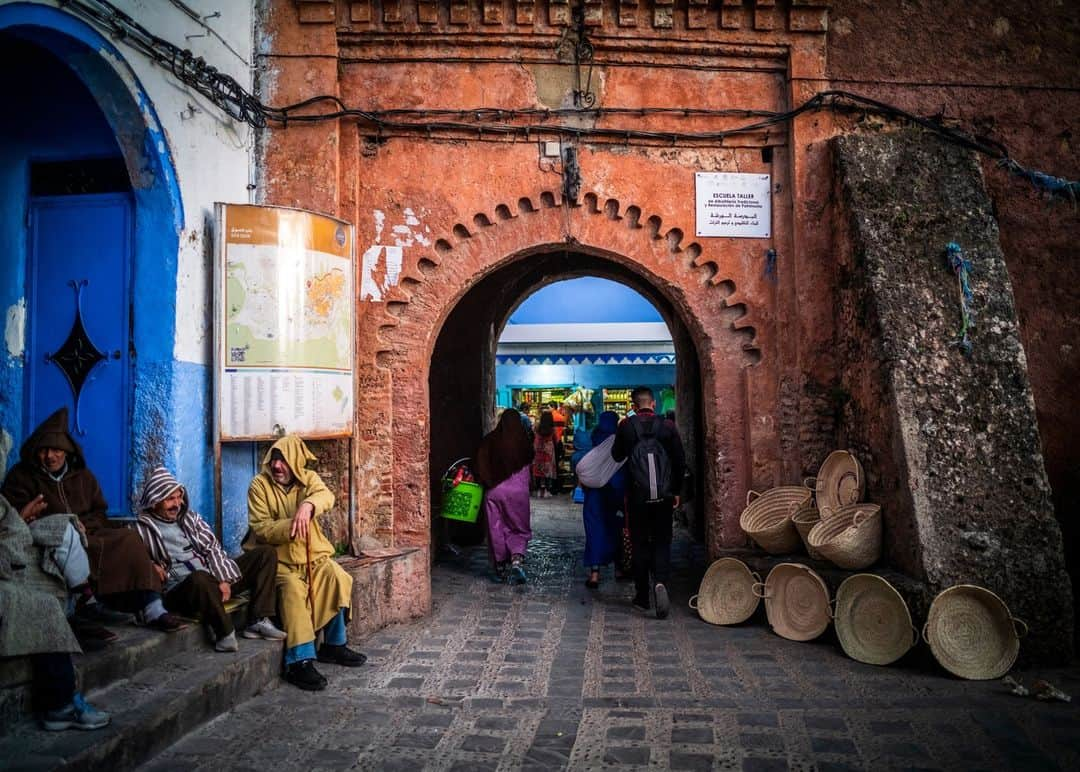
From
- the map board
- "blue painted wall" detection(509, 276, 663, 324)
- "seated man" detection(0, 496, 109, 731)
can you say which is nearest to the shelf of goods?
"blue painted wall" detection(509, 276, 663, 324)

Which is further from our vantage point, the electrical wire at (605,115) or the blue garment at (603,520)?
the blue garment at (603,520)

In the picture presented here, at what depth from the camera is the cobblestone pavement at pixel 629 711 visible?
343 centimetres

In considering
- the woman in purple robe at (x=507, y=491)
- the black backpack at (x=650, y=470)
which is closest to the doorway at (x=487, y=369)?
the woman in purple robe at (x=507, y=491)

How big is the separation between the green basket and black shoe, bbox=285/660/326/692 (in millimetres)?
3127

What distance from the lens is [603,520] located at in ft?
22.6

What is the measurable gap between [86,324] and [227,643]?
2.28 metres

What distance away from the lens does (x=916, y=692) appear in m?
4.20

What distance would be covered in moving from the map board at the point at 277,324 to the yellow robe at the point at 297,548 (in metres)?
0.53

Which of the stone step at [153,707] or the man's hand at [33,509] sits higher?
the man's hand at [33,509]

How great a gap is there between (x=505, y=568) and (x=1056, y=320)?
506 centimetres

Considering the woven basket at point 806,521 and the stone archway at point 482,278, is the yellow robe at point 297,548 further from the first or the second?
the woven basket at point 806,521

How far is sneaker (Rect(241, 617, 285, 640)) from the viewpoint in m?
4.44

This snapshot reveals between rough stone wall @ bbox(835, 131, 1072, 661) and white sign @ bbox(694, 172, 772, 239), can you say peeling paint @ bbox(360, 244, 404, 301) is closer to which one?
white sign @ bbox(694, 172, 772, 239)

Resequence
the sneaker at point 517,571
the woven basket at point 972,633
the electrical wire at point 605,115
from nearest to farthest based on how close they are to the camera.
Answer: the woven basket at point 972,633 → the electrical wire at point 605,115 → the sneaker at point 517,571
